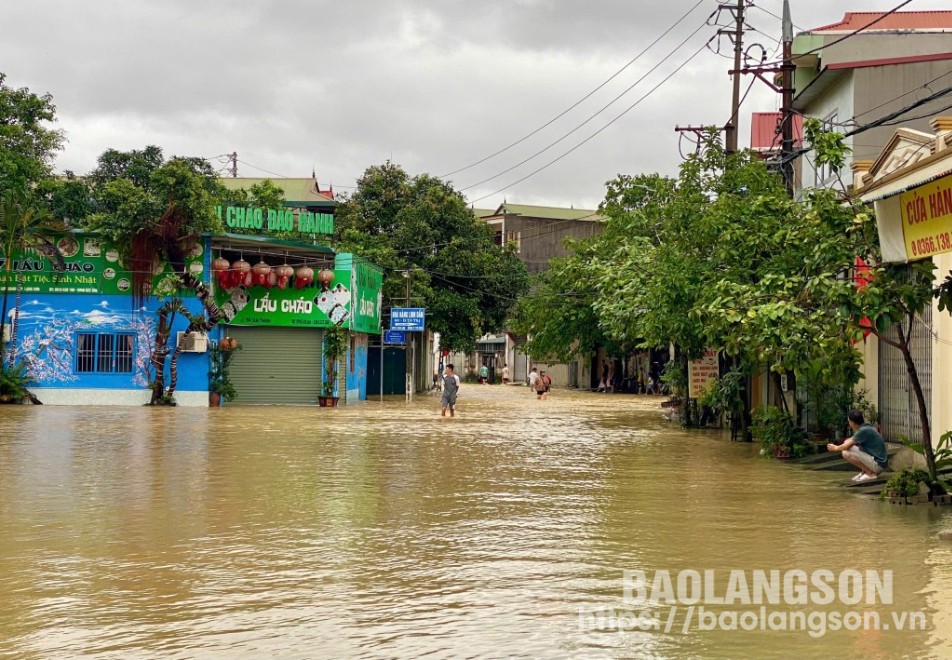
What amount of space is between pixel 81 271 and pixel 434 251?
19473mm

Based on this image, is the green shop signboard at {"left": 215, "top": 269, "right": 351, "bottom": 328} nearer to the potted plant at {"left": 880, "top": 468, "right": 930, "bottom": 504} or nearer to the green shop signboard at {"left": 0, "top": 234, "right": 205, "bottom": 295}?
the green shop signboard at {"left": 0, "top": 234, "right": 205, "bottom": 295}

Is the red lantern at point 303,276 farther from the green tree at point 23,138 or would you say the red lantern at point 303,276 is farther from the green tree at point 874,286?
the green tree at point 874,286

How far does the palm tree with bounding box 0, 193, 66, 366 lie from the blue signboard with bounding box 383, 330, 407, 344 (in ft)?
51.5

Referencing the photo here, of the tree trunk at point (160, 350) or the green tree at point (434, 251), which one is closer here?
the tree trunk at point (160, 350)

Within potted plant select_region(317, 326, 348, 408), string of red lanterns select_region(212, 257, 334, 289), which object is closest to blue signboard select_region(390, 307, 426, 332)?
potted plant select_region(317, 326, 348, 408)

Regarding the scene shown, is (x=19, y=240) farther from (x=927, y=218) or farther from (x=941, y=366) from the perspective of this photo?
(x=927, y=218)

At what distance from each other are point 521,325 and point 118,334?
2485cm

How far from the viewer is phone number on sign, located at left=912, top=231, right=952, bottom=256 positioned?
440 inches

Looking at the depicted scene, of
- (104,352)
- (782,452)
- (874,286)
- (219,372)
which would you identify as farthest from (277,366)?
(874,286)

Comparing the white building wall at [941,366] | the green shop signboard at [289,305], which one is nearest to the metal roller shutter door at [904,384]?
the white building wall at [941,366]

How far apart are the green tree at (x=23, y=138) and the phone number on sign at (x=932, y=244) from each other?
32.2 m

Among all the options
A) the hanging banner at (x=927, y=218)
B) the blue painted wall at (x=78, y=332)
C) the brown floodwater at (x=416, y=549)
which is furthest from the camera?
the blue painted wall at (x=78, y=332)

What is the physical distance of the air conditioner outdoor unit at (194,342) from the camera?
3366cm

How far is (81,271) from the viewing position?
33.7 m
